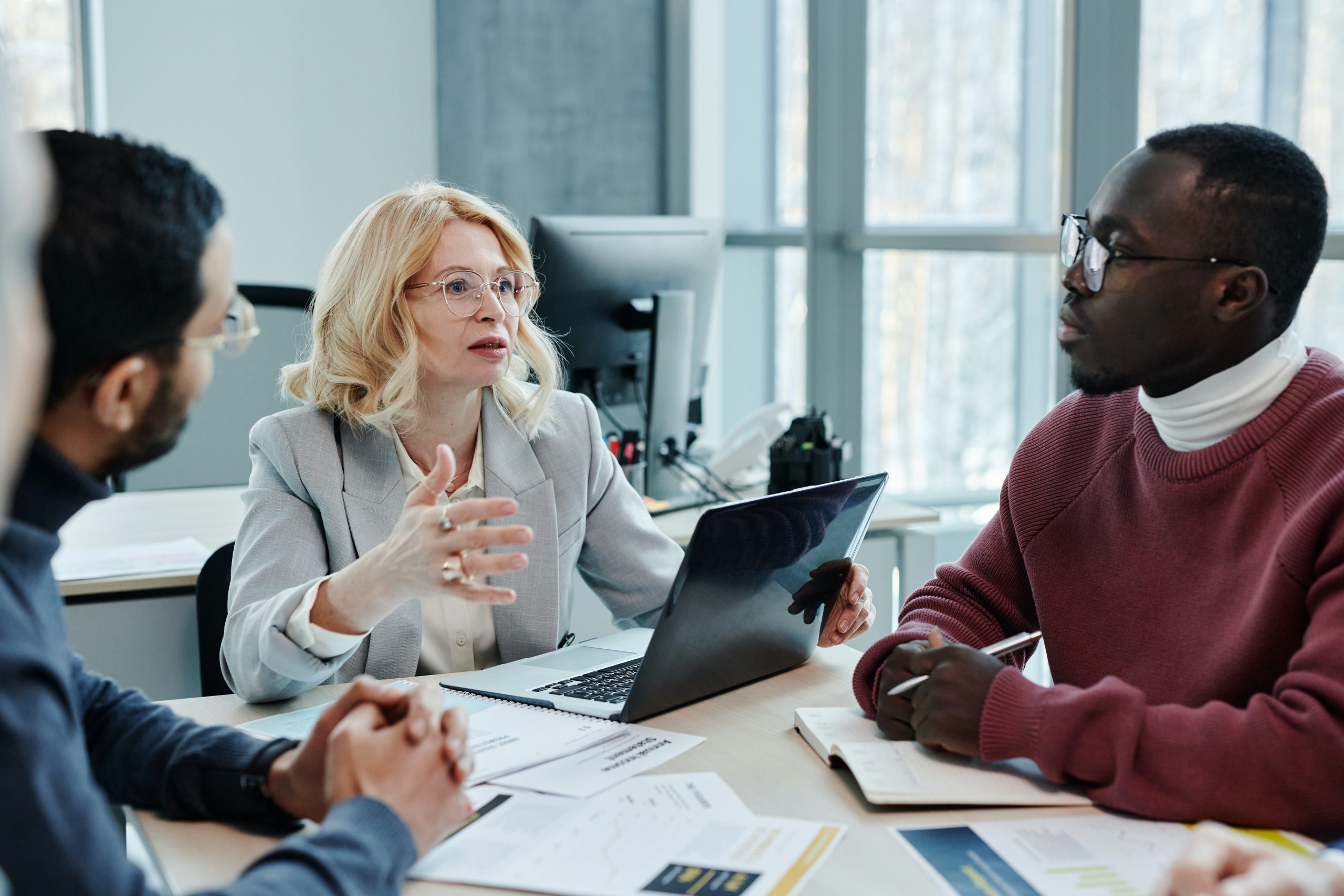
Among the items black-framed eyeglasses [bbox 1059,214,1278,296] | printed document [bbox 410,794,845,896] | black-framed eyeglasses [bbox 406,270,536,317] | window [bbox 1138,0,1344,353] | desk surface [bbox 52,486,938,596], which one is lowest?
desk surface [bbox 52,486,938,596]

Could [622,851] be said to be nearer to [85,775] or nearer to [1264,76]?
[85,775]

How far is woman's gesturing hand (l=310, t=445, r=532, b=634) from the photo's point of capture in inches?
47.4

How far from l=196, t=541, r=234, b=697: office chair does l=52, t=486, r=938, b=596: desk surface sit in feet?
0.82

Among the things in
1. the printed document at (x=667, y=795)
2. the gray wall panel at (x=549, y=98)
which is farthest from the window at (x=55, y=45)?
the printed document at (x=667, y=795)

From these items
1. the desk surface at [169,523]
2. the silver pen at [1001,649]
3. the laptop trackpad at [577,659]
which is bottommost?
the desk surface at [169,523]

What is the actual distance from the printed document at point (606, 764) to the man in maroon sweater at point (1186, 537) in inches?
8.9

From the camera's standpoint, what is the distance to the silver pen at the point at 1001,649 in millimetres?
1193

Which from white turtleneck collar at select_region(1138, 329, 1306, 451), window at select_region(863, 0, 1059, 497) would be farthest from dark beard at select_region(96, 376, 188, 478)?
window at select_region(863, 0, 1059, 497)

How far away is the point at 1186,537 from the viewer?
124 centimetres

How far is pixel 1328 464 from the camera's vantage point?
3.64ft

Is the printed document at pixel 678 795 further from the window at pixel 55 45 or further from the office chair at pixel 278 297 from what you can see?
the window at pixel 55 45

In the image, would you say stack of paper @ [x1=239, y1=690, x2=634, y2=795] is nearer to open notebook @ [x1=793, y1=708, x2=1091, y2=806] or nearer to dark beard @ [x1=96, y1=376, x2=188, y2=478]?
open notebook @ [x1=793, y1=708, x2=1091, y2=806]

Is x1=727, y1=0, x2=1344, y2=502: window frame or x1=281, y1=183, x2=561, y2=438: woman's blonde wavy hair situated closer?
x1=281, y1=183, x2=561, y2=438: woman's blonde wavy hair

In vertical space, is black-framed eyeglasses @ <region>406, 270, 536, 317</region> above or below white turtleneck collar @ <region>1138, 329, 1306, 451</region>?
above
